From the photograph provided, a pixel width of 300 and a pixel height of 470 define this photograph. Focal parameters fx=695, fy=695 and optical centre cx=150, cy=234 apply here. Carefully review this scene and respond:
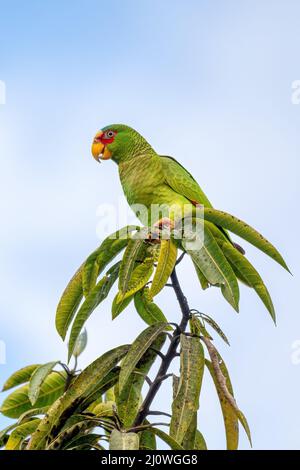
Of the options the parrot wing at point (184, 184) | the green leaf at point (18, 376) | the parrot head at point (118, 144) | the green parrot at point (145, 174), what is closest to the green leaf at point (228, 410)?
the green leaf at point (18, 376)

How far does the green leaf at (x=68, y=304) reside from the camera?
3.15 m

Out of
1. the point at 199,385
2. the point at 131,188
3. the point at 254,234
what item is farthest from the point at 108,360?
the point at 131,188

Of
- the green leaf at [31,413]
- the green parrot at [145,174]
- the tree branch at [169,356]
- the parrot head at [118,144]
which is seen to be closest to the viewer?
the tree branch at [169,356]

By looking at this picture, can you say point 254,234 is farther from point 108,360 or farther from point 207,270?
point 108,360

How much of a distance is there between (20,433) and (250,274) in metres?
1.28

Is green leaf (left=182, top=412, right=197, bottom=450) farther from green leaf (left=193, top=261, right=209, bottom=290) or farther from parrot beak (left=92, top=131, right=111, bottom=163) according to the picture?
parrot beak (left=92, top=131, right=111, bottom=163)

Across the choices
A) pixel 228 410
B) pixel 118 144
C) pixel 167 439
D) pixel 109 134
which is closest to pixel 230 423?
pixel 228 410

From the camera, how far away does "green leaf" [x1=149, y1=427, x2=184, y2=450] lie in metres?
2.65

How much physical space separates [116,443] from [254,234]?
1081mm

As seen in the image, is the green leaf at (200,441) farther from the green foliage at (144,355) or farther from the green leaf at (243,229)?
the green leaf at (243,229)

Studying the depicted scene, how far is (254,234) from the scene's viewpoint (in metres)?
3.03

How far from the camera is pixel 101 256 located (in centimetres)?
309

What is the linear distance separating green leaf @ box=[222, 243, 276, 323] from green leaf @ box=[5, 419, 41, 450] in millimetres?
1167

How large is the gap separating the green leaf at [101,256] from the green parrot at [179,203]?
22 centimetres
